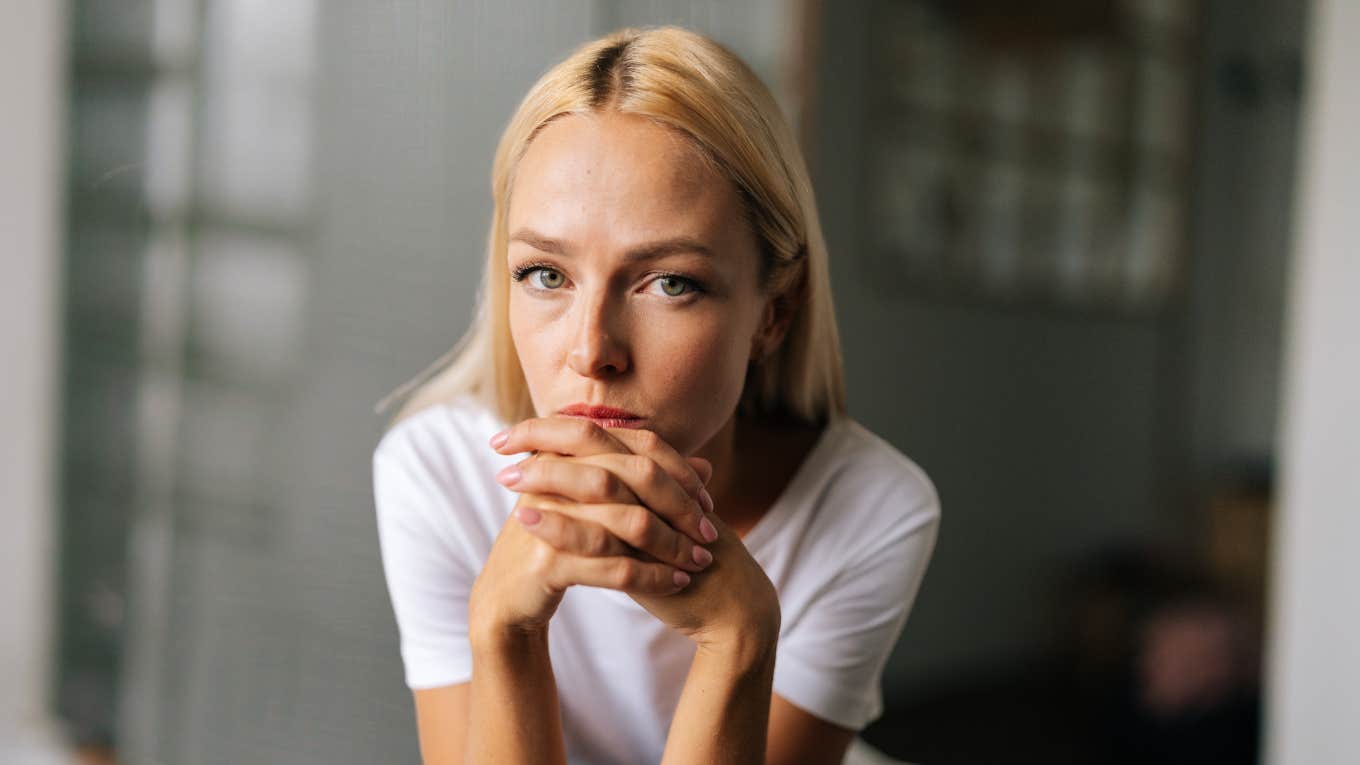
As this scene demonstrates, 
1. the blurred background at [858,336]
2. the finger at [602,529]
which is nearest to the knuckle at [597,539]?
the finger at [602,529]

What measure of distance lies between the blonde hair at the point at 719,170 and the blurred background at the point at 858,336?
0.21 feet

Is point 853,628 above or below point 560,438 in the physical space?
below

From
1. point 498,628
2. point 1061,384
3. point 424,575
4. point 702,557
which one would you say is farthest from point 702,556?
point 1061,384

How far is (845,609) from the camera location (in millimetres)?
585

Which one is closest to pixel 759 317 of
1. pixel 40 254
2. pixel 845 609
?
pixel 845 609

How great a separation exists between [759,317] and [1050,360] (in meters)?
0.40

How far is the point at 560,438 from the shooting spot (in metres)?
0.44

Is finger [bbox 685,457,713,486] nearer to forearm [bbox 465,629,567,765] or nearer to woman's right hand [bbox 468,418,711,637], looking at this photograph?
woman's right hand [bbox 468,418,711,637]

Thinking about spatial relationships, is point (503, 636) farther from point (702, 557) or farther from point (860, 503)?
point (860, 503)

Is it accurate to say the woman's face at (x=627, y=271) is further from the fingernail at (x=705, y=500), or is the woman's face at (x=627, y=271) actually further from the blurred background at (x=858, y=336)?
the blurred background at (x=858, y=336)

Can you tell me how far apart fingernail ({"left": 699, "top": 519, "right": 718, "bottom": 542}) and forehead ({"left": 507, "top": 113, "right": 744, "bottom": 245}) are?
13 centimetres

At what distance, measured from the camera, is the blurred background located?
2.15ft

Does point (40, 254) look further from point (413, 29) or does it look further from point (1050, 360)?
point (1050, 360)

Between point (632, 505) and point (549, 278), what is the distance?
115 millimetres
